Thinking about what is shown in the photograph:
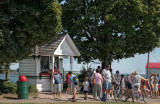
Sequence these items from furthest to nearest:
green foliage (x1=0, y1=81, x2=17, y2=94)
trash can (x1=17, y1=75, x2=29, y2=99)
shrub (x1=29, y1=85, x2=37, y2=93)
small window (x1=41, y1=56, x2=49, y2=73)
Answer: small window (x1=41, y1=56, x2=49, y2=73)
shrub (x1=29, y1=85, x2=37, y2=93)
green foliage (x1=0, y1=81, x2=17, y2=94)
trash can (x1=17, y1=75, x2=29, y2=99)

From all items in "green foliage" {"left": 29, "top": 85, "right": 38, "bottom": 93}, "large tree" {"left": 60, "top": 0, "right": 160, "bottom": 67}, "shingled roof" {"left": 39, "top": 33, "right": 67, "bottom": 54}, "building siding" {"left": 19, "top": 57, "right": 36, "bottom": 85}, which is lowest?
"green foliage" {"left": 29, "top": 85, "right": 38, "bottom": 93}

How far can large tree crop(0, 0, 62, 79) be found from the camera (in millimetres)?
16531

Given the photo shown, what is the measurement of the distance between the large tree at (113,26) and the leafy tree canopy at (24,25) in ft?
→ 24.9

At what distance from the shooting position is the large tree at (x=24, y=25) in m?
16.5

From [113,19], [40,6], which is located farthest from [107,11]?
[40,6]

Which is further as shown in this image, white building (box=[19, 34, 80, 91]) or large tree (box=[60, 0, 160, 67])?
large tree (box=[60, 0, 160, 67])

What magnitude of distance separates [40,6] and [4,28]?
3019mm

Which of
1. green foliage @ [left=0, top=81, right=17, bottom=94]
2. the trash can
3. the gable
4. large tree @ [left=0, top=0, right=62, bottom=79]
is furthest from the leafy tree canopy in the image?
the gable

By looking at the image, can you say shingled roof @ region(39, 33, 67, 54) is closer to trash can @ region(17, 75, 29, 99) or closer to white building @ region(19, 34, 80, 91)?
white building @ region(19, 34, 80, 91)

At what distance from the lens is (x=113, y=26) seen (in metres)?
25.7

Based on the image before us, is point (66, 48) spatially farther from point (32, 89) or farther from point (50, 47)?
point (32, 89)

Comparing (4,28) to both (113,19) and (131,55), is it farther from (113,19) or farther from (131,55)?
(131,55)

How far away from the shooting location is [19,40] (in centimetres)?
1741

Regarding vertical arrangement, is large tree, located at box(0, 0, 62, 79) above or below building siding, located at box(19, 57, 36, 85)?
above
